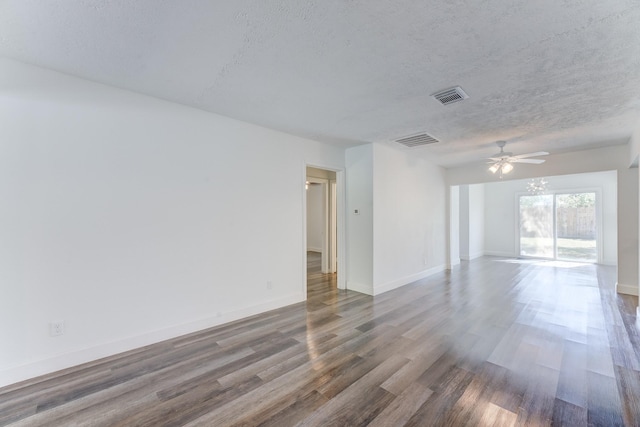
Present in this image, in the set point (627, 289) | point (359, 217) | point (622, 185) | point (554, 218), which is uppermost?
point (622, 185)

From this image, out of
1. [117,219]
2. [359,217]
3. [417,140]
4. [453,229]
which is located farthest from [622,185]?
[117,219]

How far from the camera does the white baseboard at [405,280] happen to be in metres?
4.64

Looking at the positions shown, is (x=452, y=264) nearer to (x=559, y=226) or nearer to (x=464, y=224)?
(x=464, y=224)

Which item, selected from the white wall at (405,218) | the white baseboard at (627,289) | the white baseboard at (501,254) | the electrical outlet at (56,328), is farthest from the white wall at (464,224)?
the electrical outlet at (56,328)

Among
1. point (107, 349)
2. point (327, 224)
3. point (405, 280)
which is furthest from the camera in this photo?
point (327, 224)

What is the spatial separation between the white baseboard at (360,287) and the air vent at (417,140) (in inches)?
98.3

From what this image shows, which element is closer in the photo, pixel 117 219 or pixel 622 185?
pixel 117 219

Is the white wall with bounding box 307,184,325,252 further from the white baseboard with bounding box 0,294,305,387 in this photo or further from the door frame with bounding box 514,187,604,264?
the door frame with bounding box 514,187,604,264

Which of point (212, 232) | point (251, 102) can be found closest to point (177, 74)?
point (251, 102)

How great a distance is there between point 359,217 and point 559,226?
722cm

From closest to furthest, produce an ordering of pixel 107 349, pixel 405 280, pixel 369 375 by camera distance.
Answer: pixel 369 375 < pixel 107 349 < pixel 405 280

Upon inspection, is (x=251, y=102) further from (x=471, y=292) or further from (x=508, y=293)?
(x=508, y=293)

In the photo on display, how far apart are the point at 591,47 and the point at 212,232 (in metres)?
3.80

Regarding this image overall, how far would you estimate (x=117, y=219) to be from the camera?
8.55ft
